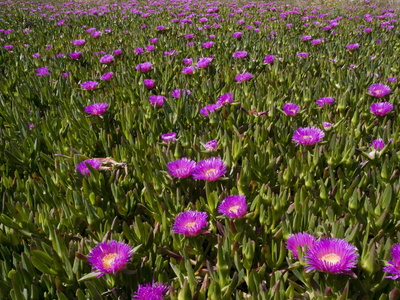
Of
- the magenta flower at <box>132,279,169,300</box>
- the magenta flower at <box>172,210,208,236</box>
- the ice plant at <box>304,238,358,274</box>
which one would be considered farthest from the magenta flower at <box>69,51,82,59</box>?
the ice plant at <box>304,238,358,274</box>

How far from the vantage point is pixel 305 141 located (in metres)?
1.08

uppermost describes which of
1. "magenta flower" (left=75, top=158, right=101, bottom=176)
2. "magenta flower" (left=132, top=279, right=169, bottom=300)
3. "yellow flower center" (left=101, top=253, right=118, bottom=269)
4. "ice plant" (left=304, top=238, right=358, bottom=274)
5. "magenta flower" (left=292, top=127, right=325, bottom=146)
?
"magenta flower" (left=292, top=127, right=325, bottom=146)

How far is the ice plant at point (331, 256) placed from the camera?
2.03ft

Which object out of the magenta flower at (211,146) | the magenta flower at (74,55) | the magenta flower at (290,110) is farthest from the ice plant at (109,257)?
the magenta flower at (74,55)

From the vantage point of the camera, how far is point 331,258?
66cm

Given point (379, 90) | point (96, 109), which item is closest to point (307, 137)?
point (379, 90)

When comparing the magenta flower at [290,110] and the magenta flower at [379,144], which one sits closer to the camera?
the magenta flower at [379,144]

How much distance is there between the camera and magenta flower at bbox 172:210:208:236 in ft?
2.54

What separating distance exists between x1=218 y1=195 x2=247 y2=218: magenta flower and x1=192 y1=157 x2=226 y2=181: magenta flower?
0.12 m

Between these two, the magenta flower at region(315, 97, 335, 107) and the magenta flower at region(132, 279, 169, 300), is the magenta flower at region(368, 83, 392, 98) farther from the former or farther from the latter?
the magenta flower at region(132, 279, 169, 300)

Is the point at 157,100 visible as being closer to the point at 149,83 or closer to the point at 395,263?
the point at 149,83

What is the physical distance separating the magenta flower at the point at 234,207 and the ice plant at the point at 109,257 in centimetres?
25

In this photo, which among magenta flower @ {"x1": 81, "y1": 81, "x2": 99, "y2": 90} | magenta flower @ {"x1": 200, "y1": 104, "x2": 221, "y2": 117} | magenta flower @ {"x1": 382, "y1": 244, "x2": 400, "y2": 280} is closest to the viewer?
magenta flower @ {"x1": 382, "y1": 244, "x2": 400, "y2": 280}

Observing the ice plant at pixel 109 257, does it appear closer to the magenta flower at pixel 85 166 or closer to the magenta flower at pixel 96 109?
the magenta flower at pixel 85 166
